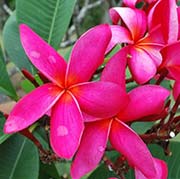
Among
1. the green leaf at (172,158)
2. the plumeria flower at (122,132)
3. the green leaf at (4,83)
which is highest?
the green leaf at (4,83)

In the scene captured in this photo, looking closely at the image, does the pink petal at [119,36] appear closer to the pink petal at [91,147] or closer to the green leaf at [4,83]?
the pink petal at [91,147]

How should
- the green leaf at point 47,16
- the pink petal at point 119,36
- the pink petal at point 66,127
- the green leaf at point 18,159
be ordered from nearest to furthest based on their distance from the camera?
the pink petal at point 66,127 < the pink petal at point 119,36 < the green leaf at point 18,159 < the green leaf at point 47,16

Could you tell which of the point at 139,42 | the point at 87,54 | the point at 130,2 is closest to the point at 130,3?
the point at 130,2

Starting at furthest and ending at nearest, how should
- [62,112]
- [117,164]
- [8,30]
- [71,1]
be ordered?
[8,30] < [71,1] < [117,164] < [62,112]

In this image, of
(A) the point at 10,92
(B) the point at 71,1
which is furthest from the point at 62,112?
(B) the point at 71,1

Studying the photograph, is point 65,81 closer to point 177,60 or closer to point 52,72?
point 52,72

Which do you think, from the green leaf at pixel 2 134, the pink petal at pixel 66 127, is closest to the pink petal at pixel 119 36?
the pink petal at pixel 66 127

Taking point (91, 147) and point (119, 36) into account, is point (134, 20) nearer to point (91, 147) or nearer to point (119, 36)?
point (119, 36)

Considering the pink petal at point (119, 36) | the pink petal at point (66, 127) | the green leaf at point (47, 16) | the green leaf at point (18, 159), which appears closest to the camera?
the pink petal at point (66, 127)
